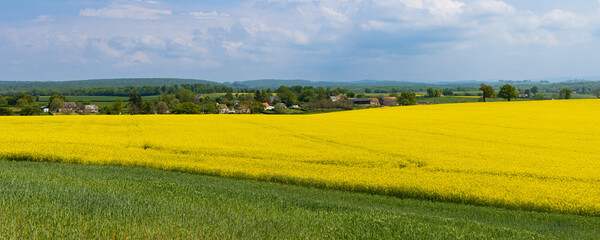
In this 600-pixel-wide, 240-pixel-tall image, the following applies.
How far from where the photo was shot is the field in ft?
19.8

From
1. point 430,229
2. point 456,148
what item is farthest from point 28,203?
point 456,148

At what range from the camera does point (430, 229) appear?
24.3 feet

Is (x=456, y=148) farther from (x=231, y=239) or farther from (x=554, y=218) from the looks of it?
(x=231, y=239)

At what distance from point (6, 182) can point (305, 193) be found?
308 inches

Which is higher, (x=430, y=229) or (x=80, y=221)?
(x=80, y=221)

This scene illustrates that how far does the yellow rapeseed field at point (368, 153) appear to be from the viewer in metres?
12.9

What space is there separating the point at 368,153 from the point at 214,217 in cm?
1188

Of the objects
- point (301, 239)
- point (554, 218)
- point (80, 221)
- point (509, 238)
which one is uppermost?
point (80, 221)

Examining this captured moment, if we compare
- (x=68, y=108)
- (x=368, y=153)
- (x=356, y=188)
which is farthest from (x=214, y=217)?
(x=68, y=108)

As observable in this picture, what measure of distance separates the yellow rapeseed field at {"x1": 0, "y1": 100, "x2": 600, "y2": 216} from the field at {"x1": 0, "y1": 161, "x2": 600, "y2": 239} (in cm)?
135

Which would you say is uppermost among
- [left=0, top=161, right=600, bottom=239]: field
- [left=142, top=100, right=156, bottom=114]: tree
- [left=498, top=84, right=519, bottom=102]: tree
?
[left=498, top=84, right=519, bottom=102]: tree

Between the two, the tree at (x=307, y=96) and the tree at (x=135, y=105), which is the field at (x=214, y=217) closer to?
the tree at (x=135, y=105)

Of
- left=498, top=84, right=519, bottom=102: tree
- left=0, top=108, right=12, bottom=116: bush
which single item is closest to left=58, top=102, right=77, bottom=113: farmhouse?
left=0, top=108, right=12, bottom=116: bush

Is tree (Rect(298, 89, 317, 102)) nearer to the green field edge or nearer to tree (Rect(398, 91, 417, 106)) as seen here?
tree (Rect(398, 91, 417, 106))
